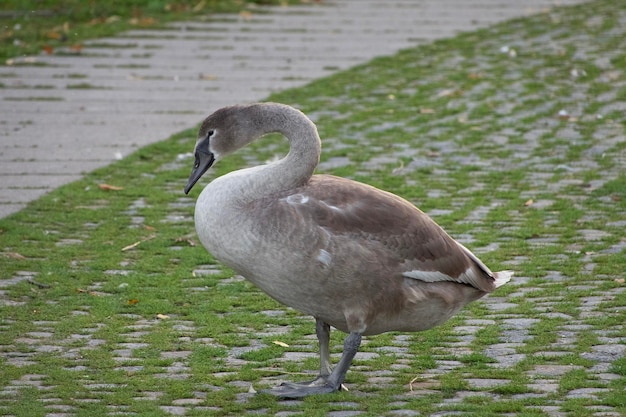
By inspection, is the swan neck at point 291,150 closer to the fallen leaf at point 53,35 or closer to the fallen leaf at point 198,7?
the fallen leaf at point 53,35

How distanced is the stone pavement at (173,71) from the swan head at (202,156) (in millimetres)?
3187

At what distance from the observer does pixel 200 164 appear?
5355mm

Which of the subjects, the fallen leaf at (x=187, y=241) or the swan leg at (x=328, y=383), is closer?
the swan leg at (x=328, y=383)

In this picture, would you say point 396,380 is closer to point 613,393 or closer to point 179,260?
point 613,393

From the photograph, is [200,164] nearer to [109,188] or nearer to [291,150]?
[291,150]

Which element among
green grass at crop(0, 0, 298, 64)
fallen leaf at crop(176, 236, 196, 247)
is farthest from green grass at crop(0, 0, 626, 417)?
green grass at crop(0, 0, 298, 64)

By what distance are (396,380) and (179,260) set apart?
8.08 ft

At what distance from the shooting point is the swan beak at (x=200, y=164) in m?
5.32

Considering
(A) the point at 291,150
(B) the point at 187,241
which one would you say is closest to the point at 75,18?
(B) the point at 187,241

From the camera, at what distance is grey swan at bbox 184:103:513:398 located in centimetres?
489

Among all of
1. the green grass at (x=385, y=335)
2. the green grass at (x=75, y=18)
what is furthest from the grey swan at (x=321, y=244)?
the green grass at (x=75, y=18)

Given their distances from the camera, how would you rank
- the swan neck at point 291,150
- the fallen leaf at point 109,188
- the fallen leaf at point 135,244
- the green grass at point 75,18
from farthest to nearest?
the green grass at point 75,18 < the fallen leaf at point 109,188 < the fallen leaf at point 135,244 < the swan neck at point 291,150

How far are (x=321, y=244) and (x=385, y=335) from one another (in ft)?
4.27

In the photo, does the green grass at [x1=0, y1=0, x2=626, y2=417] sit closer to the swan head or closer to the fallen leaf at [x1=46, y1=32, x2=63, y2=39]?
the swan head
